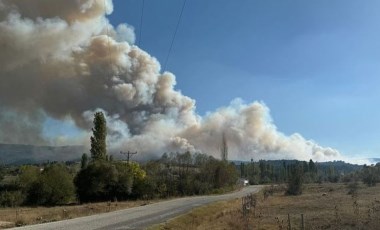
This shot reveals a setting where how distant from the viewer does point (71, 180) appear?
8394 cm

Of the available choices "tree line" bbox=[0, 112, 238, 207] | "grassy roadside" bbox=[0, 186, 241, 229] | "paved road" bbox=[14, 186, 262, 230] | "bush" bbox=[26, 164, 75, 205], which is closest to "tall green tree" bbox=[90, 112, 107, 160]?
"tree line" bbox=[0, 112, 238, 207]

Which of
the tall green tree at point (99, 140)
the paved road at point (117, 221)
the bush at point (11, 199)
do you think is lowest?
the paved road at point (117, 221)

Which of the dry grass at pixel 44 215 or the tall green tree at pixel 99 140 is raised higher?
the tall green tree at pixel 99 140

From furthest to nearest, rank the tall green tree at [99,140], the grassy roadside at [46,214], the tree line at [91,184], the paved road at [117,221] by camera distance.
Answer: the tall green tree at [99,140], the tree line at [91,184], the grassy roadside at [46,214], the paved road at [117,221]

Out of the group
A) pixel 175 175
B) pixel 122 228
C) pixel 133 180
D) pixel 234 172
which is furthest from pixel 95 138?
pixel 122 228

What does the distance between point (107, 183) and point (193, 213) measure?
1501 inches

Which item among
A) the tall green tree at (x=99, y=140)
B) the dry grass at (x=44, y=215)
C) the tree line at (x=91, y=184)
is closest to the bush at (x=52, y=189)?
the tree line at (x=91, y=184)

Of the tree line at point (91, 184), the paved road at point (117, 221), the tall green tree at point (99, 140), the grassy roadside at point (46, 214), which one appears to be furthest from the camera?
the tall green tree at point (99, 140)

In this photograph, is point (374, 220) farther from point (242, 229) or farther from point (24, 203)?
point (24, 203)

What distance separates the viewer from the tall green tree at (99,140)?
97.4m

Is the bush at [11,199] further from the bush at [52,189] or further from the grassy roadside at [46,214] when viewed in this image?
the grassy roadside at [46,214]

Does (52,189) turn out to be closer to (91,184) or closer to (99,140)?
(91,184)

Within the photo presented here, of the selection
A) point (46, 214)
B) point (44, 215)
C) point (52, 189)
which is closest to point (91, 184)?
point (52, 189)

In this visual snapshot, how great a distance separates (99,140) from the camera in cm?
9838
